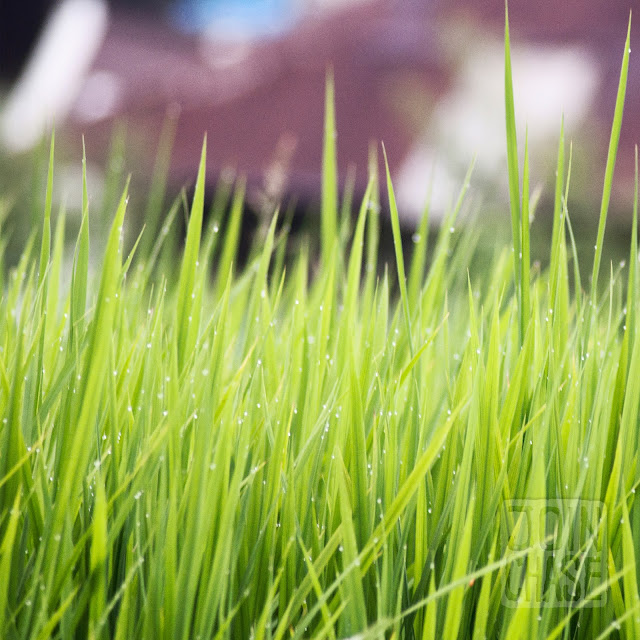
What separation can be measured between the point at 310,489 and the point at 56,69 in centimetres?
430

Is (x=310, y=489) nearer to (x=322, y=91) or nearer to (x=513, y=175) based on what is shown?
(x=513, y=175)

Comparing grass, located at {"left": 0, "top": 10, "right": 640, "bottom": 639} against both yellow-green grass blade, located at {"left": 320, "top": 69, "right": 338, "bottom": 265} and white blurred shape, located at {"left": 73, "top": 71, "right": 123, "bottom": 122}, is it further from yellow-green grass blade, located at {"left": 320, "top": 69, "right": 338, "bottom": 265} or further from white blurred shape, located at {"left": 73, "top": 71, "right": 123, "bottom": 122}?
white blurred shape, located at {"left": 73, "top": 71, "right": 123, "bottom": 122}

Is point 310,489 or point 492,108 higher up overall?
point 492,108

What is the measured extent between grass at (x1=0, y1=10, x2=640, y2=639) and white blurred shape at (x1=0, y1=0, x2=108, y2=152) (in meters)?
2.93

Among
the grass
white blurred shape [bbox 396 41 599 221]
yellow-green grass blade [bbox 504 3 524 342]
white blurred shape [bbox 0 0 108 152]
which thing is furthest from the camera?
white blurred shape [bbox 0 0 108 152]

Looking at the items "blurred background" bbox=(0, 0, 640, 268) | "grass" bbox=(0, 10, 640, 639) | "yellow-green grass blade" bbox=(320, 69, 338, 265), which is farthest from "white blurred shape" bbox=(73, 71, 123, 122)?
"grass" bbox=(0, 10, 640, 639)

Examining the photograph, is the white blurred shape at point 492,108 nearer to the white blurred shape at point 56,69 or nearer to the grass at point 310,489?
the white blurred shape at point 56,69

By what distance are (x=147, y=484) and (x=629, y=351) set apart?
47 centimetres

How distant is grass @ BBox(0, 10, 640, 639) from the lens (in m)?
0.56

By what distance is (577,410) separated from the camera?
712mm

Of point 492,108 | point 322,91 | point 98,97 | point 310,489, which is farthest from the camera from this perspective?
point 322,91

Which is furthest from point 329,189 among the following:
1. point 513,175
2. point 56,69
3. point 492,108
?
point 56,69

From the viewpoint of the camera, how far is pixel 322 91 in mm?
4324

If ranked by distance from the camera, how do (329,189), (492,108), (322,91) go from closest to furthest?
(329,189), (492,108), (322,91)
